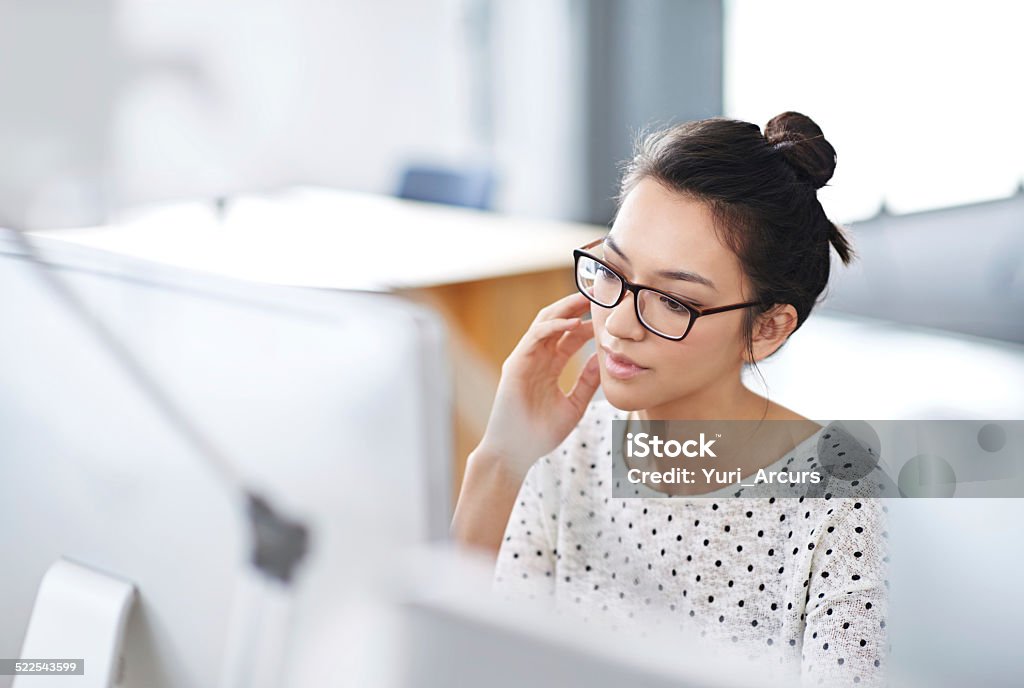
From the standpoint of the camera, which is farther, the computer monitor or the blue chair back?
the blue chair back

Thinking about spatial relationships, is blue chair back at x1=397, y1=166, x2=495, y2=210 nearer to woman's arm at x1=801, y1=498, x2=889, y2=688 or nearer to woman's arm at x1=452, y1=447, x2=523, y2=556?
woman's arm at x1=452, y1=447, x2=523, y2=556

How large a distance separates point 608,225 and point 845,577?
29cm

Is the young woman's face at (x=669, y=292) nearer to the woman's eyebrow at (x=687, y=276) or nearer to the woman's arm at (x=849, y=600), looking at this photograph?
the woman's eyebrow at (x=687, y=276)

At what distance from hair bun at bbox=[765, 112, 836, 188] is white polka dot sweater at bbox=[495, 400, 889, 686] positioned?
0.60 feet

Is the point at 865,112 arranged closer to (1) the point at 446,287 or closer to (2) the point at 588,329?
(2) the point at 588,329

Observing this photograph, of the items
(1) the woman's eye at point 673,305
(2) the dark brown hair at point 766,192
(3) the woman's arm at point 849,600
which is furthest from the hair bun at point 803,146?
(3) the woman's arm at point 849,600

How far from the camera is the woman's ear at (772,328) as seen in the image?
72cm

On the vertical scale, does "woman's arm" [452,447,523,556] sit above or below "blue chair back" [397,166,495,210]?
below

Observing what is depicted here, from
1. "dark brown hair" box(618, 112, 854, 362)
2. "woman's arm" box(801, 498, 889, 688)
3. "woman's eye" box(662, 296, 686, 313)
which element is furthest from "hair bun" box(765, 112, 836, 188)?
"woman's arm" box(801, 498, 889, 688)

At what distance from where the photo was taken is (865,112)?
2.48 ft

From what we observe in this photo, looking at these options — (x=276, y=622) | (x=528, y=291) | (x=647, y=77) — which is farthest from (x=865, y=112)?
(x=276, y=622)

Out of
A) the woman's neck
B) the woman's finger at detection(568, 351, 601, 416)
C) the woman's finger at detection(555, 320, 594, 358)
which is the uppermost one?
the woman's finger at detection(555, 320, 594, 358)

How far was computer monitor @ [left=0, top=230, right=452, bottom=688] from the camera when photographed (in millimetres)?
570

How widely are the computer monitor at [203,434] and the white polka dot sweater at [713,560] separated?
7.0 inches
